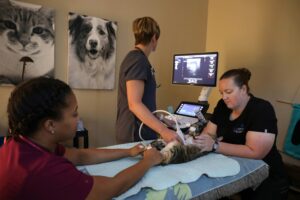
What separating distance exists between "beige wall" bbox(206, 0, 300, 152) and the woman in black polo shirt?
1.21 meters

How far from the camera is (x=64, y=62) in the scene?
94.6 inches

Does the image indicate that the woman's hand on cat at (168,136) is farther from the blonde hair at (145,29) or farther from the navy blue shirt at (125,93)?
the blonde hair at (145,29)

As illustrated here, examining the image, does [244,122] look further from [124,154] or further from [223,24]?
[223,24]

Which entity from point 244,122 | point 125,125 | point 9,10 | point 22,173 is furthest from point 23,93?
point 9,10

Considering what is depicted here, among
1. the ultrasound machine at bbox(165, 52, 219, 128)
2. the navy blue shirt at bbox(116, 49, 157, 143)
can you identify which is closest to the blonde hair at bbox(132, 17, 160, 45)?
the navy blue shirt at bbox(116, 49, 157, 143)

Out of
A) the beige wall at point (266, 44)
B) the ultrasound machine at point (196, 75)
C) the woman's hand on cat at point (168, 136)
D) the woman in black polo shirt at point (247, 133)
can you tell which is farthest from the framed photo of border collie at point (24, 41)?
the beige wall at point (266, 44)

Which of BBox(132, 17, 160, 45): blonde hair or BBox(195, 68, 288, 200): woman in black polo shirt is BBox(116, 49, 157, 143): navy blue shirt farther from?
BBox(195, 68, 288, 200): woman in black polo shirt

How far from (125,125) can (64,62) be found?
3.79 feet

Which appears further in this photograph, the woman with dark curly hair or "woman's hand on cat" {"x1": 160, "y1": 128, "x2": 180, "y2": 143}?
"woman's hand on cat" {"x1": 160, "y1": 128, "x2": 180, "y2": 143}

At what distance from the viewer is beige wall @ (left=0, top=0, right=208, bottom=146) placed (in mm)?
2371

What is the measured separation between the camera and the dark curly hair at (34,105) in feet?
2.42

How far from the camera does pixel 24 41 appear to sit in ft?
7.11

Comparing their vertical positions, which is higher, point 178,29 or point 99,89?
point 178,29

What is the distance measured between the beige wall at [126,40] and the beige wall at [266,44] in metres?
0.30
